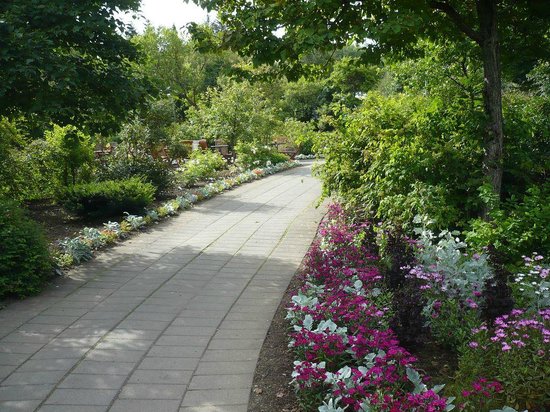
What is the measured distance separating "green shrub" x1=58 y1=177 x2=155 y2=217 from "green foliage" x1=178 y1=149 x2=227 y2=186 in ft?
14.3

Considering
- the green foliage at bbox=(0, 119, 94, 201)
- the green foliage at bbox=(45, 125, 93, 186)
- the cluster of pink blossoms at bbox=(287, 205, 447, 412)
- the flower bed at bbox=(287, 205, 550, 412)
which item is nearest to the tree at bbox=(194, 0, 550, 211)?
the flower bed at bbox=(287, 205, 550, 412)

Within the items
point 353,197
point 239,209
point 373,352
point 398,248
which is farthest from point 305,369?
point 239,209

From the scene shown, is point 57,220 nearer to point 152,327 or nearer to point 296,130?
point 152,327

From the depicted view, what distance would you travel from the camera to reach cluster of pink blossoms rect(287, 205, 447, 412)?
2932mm

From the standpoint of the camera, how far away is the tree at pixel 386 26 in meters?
5.26

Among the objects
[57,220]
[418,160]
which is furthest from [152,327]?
[57,220]

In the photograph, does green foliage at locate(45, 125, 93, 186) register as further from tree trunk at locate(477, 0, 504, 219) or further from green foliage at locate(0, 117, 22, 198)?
tree trunk at locate(477, 0, 504, 219)

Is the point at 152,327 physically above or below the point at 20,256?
below

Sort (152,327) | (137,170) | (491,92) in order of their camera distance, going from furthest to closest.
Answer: (137,170) < (491,92) < (152,327)

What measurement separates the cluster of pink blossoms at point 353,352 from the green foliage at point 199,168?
965 centimetres

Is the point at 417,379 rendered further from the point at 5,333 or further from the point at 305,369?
the point at 5,333

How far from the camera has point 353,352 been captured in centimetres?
342

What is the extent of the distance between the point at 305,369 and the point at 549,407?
1.27 m

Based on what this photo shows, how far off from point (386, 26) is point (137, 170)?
8336 mm
